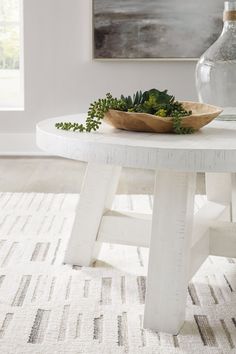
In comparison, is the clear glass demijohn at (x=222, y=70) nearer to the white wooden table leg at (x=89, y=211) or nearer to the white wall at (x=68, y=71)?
the white wooden table leg at (x=89, y=211)

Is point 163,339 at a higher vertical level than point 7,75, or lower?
lower

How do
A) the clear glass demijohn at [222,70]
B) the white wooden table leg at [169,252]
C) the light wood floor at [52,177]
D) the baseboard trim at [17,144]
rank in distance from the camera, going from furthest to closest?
the baseboard trim at [17,144], the light wood floor at [52,177], the clear glass demijohn at [222,70], the white wooden table leg at [169,252]

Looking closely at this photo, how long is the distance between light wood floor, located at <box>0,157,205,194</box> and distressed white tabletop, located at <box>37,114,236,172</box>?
5.30 feet

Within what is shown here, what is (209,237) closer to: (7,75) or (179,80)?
(179,80)

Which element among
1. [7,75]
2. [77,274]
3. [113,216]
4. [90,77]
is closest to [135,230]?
[113,216]

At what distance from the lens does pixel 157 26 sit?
13.3 feet

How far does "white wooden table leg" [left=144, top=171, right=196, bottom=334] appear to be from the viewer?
1438 millimetres

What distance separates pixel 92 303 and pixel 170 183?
39cm

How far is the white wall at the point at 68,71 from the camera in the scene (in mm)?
4074

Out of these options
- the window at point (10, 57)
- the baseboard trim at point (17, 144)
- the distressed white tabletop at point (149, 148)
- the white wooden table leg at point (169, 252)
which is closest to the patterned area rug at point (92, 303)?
the white wooden table leg at point (169, 252)

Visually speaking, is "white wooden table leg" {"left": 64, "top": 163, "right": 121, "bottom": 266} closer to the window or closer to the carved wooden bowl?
the carved wooden bowl

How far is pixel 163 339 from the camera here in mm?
1415

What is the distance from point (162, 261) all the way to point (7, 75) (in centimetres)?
312

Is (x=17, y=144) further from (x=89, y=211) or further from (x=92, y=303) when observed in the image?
(x=92, y=303)
